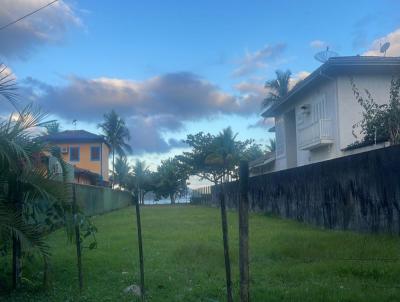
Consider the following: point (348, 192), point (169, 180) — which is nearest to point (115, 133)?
point (169, 180)

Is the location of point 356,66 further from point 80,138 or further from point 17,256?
point 80,138

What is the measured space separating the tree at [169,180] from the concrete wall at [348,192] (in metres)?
44.8

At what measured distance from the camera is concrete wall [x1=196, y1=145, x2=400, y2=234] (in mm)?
11383

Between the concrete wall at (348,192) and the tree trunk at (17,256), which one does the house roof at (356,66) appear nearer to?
the concrete wall at (348,192)

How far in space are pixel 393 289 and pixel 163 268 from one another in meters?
3.95

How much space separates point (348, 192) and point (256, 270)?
607 centimetres

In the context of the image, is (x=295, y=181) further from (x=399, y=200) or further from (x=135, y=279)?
(x=135, y=279)

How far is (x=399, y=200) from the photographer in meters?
10.9

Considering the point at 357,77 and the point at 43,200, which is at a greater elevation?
the point at 357,77

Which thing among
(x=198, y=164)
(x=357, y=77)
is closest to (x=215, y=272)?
(x=357, y=77)

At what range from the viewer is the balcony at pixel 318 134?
21.5 meters

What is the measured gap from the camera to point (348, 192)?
13.6 m

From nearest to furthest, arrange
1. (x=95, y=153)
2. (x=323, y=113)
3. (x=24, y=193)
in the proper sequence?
(x=24, y=193) < (x=323, y=113) < (x=95, y=153)

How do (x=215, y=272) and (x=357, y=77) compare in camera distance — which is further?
(x=357, y=77)
